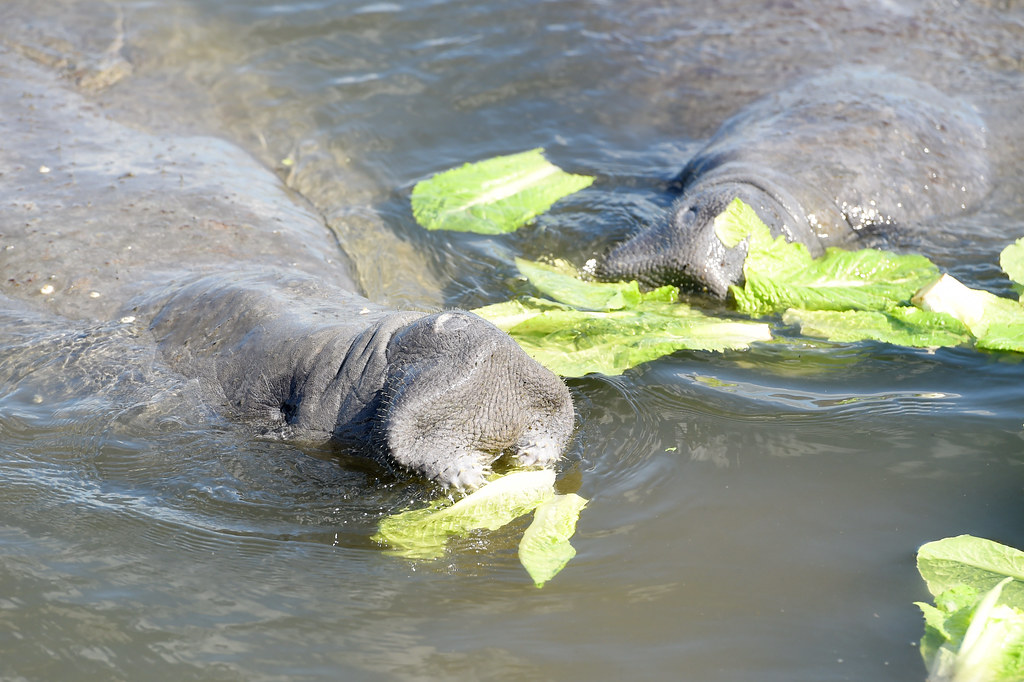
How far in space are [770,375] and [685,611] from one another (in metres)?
1.66

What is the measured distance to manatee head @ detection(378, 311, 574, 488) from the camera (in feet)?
10.4

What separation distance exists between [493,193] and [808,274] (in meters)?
2.12

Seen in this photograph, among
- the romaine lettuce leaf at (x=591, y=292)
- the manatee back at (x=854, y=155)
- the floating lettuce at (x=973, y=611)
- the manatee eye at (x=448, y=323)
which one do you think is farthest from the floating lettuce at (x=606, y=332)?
the floating lettuce at (x=973, y=611)

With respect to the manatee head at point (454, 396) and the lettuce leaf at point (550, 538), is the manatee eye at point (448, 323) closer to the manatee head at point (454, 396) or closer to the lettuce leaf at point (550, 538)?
the manatee head at point (454, 396)

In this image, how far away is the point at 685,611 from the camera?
3193 millimetres

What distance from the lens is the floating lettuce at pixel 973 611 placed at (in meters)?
2.76

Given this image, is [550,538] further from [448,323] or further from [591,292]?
[591,292]

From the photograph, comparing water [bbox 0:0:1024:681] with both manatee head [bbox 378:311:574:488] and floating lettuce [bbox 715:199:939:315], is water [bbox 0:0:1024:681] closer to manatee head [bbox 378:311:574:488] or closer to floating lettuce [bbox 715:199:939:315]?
manatee head [bbox 378:311:574:488]

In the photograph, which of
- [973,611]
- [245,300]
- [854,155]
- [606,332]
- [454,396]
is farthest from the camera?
[854,155]

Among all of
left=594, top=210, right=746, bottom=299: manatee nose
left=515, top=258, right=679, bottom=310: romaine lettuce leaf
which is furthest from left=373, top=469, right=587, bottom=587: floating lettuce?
left=594, top=210, right=746, bottom=299: manatee nose

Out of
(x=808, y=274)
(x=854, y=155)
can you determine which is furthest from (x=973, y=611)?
(x=854, y=155)

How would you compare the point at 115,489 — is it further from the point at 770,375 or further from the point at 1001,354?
the point at 1001,354

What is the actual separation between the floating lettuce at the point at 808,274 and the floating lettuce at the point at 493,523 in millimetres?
2085

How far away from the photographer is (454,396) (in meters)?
3.19
